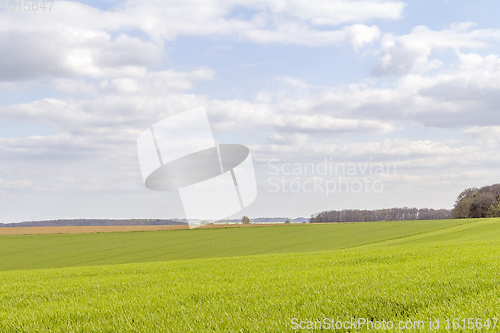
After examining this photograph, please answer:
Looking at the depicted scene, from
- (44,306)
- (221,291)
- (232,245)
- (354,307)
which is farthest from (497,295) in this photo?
(232,245)

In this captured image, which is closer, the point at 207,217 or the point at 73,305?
the point at 73,305

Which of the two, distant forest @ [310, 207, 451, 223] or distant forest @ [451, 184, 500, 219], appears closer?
distant forest @ [451, 184, 500, 219]

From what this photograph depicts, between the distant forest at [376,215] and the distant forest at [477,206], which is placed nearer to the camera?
the distant forest at [477,206]

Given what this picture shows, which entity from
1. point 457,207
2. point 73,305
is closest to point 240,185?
point 73,305

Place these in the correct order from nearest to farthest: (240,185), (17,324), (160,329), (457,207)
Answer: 1. (160,329)
2. (17,324)
3. (240,185)
4. (457,207)

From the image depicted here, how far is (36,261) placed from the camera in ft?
144

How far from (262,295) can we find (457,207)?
110639 millimetres

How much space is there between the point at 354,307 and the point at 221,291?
3236mm

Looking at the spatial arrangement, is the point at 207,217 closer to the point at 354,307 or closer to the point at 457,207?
the point at 354,307

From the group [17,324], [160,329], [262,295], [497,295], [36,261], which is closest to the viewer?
[160,329]

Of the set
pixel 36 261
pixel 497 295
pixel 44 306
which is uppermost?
pixel 497 295

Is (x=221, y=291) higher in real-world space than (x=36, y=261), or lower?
higher

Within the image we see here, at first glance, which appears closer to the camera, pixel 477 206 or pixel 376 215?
pixel 477 206

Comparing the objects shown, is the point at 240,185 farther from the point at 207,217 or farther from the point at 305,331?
the point at 305,331
